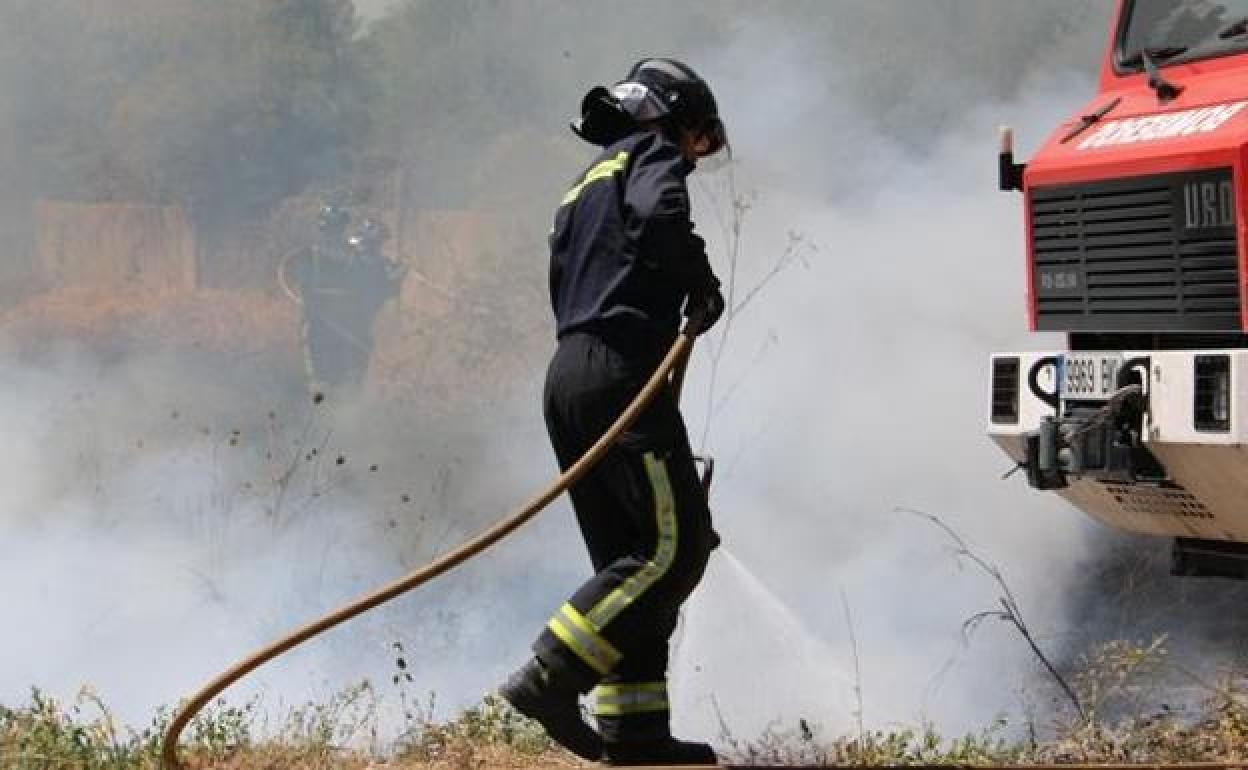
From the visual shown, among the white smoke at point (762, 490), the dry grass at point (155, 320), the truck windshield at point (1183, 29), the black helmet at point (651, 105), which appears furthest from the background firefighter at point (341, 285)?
the black helmet at point (651, 105)

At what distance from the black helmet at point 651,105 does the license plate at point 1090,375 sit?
6.44 feet

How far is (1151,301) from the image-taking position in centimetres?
730

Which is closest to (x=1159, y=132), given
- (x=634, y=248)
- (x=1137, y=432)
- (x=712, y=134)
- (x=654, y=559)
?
(x=1137, y=432)

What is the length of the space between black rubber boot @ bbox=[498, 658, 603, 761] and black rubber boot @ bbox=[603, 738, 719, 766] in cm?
11

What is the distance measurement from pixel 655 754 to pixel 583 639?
366mm

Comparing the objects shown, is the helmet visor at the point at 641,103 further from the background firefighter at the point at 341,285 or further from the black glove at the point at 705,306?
the background firefighter at the point at 341,285

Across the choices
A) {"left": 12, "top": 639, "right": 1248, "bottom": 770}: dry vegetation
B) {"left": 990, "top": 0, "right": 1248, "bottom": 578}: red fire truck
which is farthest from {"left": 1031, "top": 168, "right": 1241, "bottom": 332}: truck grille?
{"left": 12, "top": 639, "right": 1248, "bottom": 770}: dry vegetation

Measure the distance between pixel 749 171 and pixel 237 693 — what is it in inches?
189

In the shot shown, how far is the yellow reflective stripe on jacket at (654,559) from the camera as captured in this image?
553 cm

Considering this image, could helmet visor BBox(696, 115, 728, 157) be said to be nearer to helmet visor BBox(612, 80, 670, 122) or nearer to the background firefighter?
helmet visor BBox(612, 80, 670, 122)

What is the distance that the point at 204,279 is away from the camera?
1567cm

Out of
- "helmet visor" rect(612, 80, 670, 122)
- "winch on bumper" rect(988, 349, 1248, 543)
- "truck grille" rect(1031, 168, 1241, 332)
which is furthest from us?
"truck grille" rect(1031, 168, 1241, 332)

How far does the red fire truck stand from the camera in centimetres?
696

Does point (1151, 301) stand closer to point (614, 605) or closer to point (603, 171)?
point (603, 171)
